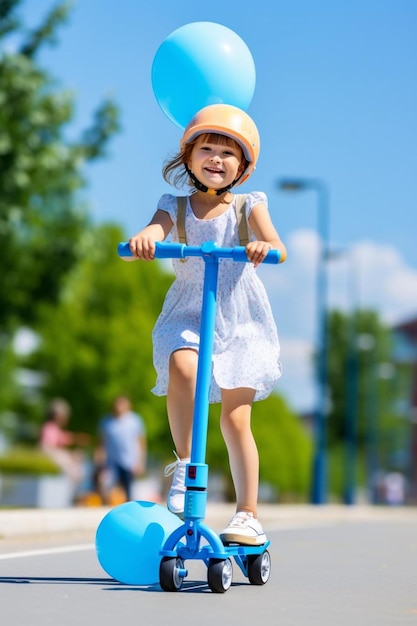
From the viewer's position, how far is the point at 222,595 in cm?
550

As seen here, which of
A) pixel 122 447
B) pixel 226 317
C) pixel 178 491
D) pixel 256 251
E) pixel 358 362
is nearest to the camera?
pixel 256 251

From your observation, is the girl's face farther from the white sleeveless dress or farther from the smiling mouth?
the white sleeveless dress

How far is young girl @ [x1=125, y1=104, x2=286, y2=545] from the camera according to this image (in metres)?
6.05

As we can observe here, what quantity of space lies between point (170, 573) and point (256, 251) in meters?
1.40

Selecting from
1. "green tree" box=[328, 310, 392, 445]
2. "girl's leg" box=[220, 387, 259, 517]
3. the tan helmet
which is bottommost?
"girl's leg" box=[220, 387, 259, 517]

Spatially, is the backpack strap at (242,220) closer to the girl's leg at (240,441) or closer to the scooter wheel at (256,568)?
the girl's leg at (240,441)

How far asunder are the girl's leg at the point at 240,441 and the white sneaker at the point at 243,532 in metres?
0.09

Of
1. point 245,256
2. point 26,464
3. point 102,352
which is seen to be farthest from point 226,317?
point 102,352

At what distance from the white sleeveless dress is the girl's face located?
6.8 inches

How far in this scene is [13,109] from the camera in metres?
18.8

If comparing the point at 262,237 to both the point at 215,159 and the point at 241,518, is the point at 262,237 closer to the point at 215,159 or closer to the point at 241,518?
the point at 215,159

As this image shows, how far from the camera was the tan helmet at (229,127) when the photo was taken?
19.7 feet

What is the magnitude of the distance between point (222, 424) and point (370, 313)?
279 ft

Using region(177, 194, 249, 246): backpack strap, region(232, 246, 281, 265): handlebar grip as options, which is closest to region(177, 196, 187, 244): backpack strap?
region(177, 194, 249, 246): backpack strap
